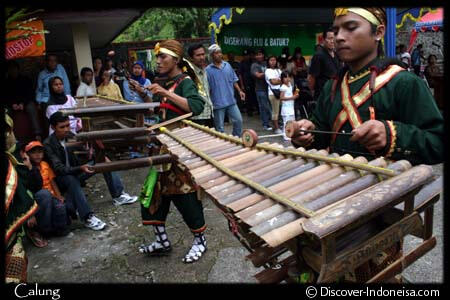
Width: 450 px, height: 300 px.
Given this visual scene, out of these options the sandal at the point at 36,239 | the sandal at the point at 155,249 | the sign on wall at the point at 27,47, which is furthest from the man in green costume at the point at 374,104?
the sign on wall at the point at 27,47

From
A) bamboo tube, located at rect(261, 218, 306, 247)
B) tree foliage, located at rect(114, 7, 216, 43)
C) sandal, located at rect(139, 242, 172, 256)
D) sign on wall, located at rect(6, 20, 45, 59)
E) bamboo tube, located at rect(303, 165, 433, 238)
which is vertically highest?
tree foliage, located at rect(114, 7, 216, 43)

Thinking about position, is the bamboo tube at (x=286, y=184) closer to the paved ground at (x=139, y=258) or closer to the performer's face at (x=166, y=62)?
the paved ground at (x=139, y=258)

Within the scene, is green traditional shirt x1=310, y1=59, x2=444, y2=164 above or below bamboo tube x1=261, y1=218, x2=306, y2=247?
above

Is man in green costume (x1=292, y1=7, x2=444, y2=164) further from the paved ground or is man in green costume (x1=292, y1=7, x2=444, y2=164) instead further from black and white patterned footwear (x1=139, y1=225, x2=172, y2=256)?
black and white patterned footwear (x1=139, y1=225, x2=172, y2=256)

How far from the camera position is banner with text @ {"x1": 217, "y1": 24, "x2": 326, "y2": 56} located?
41.6 feet

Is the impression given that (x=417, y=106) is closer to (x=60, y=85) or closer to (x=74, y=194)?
(x=74, y=194)

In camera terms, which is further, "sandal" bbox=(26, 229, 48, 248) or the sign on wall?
the sign on wall

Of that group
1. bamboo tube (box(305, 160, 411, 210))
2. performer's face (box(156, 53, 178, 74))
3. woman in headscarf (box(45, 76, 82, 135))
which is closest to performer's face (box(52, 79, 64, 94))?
woman in headscarf (box(45, 76, 82, 135))

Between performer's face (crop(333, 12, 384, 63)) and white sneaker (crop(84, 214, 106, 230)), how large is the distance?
11.6ft

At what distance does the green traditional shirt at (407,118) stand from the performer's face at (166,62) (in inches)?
77.0

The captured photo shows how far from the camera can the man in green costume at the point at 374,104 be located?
1824mm

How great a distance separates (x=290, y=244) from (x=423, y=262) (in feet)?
7.94

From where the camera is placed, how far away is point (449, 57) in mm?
1564

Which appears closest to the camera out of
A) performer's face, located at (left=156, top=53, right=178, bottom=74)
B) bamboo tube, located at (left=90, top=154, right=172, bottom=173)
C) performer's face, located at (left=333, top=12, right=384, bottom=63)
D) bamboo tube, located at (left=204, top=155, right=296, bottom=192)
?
bamboo tube, located at (left=204, top=155, right=296, bottom=192)
